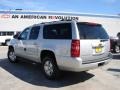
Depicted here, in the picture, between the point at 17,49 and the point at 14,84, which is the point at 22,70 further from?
the point at 14,84

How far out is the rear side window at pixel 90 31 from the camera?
265 inches

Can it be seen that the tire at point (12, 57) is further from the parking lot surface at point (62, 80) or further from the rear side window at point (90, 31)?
the rear side window at point (90, 31)

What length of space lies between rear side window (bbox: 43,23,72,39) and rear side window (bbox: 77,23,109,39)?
0.37 meters

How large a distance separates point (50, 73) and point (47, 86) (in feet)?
2.46

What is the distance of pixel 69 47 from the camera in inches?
259

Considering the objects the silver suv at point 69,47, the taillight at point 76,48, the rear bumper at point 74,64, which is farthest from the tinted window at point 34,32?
the taillight at point 76,48

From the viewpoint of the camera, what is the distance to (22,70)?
30.5ft

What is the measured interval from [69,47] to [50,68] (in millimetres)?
1326

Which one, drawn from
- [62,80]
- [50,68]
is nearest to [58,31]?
[50,68]

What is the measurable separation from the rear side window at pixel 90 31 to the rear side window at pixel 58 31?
0.37m

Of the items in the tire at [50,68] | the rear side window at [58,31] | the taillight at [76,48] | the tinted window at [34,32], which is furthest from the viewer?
the tinted window at [34,32]

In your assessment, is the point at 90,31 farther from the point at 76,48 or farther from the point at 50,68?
the point at 50,68

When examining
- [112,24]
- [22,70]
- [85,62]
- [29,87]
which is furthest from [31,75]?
[112,24]

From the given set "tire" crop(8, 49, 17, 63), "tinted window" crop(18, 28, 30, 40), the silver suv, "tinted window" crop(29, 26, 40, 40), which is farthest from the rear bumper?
"tire" crop(8, 49, 17, 63)
